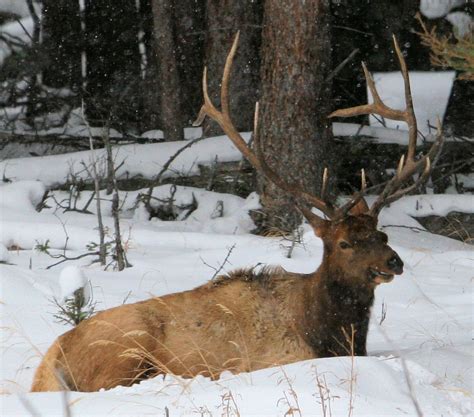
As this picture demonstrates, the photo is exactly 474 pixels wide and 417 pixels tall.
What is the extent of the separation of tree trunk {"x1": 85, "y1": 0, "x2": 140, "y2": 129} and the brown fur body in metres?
8.77

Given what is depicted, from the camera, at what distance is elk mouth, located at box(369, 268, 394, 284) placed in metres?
5.11

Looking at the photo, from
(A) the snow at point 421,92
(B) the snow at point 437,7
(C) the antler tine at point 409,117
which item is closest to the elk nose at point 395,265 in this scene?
(C) the antler tine at point 409,117

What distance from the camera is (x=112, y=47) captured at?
1421 cm

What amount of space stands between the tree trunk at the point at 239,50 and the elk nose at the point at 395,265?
6.08 meters

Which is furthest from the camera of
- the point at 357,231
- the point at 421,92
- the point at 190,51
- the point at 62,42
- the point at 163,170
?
the point at 421,92

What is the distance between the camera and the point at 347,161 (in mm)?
10625

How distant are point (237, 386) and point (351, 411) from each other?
0.66 m

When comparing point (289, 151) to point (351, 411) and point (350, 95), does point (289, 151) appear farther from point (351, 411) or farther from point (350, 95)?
point (351, 411)

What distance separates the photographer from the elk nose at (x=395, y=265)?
506 centimetres

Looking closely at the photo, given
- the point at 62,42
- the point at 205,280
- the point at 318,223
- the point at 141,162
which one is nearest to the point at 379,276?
the point at 318,223

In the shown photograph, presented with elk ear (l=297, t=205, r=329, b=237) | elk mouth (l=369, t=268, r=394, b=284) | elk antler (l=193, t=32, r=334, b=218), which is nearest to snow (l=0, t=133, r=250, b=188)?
elk antler (l=193, t=32, r=334, b=218)

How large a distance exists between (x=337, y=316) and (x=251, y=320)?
0.47 m

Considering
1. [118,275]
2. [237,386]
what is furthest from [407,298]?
[237,386]

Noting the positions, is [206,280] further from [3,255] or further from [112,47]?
[112,47]
